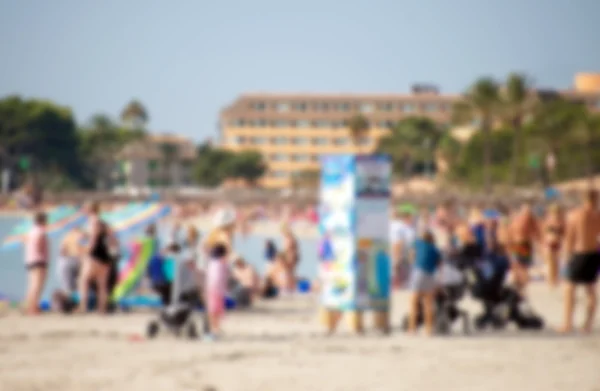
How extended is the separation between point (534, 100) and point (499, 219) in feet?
176

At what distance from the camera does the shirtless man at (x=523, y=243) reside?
1459 centimetres

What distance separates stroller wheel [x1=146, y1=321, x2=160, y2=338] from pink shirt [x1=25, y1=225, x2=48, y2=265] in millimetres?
2488

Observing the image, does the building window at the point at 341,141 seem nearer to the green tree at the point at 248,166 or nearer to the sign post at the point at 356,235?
the green tree at the point at 248,166

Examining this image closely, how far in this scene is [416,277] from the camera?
32.8 feet

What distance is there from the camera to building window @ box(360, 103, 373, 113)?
110 m

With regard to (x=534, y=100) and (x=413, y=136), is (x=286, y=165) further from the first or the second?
(x=534, y=100)

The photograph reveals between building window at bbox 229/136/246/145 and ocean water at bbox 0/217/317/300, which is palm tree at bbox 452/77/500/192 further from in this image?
building window at bbox 229/136/246/145

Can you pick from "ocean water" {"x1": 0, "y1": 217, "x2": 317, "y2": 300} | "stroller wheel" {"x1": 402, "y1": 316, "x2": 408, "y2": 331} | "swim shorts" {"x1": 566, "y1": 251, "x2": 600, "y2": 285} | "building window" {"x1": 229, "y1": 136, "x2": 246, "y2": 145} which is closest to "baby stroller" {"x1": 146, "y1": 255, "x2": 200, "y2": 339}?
"stroller wheel" {"x1": 402, "y1": 316, "x2": 408, "y2": 331}

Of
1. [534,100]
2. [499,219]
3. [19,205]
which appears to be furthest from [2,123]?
[499,219]

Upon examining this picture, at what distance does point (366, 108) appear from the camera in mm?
110688

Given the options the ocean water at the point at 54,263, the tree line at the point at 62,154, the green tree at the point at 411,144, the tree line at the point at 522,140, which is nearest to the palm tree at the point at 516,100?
the tree line at the point at 522,140

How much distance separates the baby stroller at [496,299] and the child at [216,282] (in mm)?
2466

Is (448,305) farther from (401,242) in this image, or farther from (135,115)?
(135,115)

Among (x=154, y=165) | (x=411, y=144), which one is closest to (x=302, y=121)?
(x=154, y=165)
